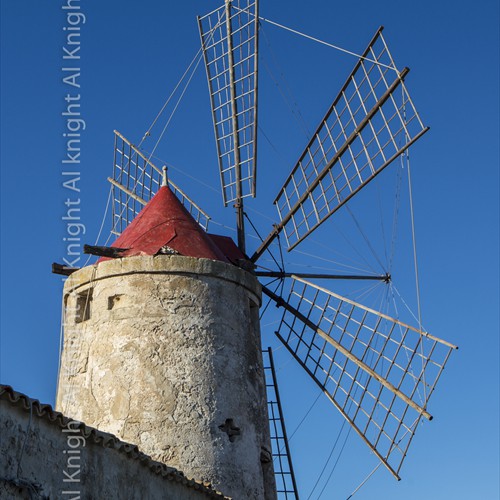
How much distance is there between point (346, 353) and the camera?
36.1 feet

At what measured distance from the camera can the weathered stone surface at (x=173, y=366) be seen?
8.57m

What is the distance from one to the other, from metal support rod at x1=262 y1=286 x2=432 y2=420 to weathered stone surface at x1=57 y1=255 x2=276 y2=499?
1612mm

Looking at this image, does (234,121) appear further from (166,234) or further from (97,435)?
A: (97,435)

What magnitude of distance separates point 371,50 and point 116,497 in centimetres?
571

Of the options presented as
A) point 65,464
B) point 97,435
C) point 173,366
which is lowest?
point 65,464

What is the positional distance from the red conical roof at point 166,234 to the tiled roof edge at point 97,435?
2553 millimetres

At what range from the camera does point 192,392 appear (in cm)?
874

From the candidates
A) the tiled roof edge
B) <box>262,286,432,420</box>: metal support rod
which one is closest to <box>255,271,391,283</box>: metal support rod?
<box>262,286,432,420</box>: metal support rod

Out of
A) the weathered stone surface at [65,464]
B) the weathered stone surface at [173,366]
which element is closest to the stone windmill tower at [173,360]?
the weathered stone surface at [173,366]

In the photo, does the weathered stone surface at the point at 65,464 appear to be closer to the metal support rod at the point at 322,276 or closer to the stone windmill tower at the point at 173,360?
the stone windmill tower at the point at 173,360

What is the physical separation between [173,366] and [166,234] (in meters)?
1.58

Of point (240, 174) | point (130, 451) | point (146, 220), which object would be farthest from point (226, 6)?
point (130, 451)

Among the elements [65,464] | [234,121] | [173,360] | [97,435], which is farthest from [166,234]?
[65,464]

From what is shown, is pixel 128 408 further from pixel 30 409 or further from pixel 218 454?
pixel 30 409
